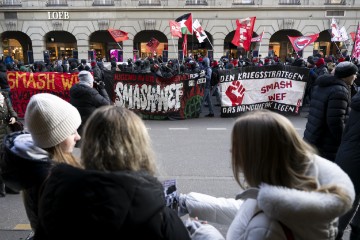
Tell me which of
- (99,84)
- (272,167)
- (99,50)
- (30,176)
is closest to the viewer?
(272,167)

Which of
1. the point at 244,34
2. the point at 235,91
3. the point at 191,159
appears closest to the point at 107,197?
the point at 191,159

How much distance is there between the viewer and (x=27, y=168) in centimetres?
177

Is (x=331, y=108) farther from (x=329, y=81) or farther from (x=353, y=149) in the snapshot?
(x=353, y=149)

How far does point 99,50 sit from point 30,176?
29.2 metres

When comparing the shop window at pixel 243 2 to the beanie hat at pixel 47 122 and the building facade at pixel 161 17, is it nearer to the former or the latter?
the building facade at pixel 161 17

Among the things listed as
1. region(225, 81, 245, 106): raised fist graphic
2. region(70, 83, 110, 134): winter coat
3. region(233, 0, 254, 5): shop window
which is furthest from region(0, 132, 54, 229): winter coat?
region(233, 0, 254, 5): shop window

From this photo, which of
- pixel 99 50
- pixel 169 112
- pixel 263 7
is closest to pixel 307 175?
pixel 169 112

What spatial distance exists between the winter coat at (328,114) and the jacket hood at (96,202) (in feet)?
9.68

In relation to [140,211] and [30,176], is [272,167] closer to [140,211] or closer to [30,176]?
[140,211]

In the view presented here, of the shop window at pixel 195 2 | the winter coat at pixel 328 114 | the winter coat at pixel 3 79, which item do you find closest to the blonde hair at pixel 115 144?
the winter coat at pixel 328 114

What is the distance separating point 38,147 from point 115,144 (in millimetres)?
699

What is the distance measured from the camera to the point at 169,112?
9891 millimetres

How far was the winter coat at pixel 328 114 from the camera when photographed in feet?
11.7

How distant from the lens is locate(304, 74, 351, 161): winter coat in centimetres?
356
